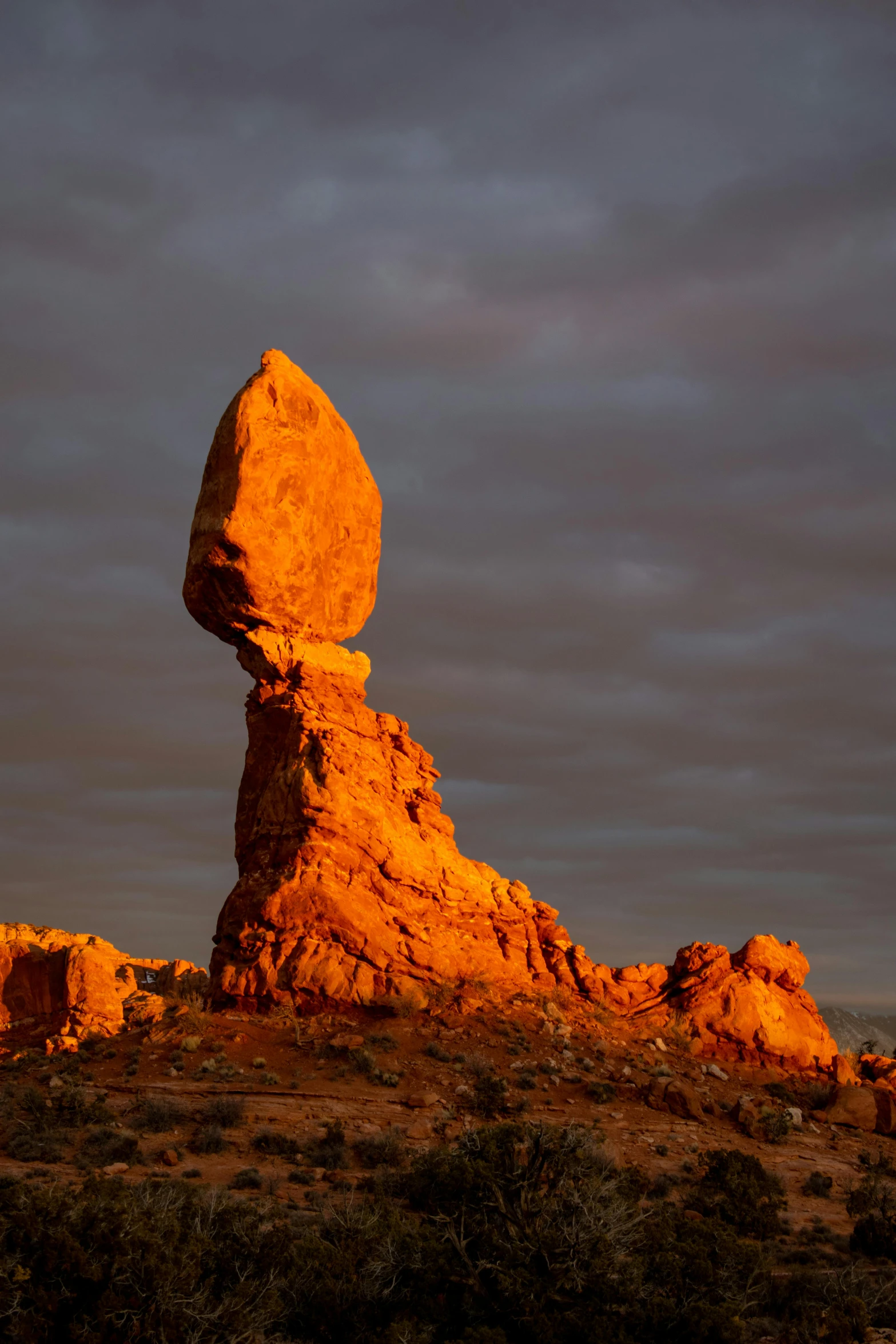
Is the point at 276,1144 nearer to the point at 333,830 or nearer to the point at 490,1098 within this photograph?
the point at 490,1098

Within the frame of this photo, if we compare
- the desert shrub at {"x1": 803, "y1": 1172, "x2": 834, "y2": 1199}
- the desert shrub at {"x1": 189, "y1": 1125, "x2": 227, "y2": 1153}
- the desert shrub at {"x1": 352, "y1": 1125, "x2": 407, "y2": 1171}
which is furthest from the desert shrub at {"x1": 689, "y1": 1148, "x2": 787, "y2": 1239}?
the desert shrub at {"x1": 189, "y1": 1125, "x2": 227, "y2": 1153}

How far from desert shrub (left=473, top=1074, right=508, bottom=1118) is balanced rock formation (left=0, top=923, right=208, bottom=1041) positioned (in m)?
9.41

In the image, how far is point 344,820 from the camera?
29.9 m

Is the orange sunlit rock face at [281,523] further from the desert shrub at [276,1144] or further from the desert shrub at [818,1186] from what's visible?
the desert shrub at [818,1186]

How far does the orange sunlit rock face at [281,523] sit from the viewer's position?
3203cm

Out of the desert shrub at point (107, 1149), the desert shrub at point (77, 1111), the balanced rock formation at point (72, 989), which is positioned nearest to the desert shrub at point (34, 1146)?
the desert shrub at point (107, 1149)

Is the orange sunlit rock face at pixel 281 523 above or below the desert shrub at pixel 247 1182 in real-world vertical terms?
above

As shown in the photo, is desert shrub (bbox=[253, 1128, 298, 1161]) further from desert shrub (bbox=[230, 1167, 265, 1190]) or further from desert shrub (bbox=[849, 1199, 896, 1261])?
desert shrub (bbox=[849, 1199, 896, 1261])

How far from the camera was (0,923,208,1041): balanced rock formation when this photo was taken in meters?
32.8

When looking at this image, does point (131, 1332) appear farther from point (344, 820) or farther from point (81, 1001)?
point (81, 1001)

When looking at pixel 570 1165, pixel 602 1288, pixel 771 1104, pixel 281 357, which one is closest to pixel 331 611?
pixel 281 357

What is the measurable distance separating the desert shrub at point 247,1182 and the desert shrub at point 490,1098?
553 cm

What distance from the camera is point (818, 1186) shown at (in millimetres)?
23219

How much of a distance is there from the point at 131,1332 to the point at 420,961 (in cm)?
1651
